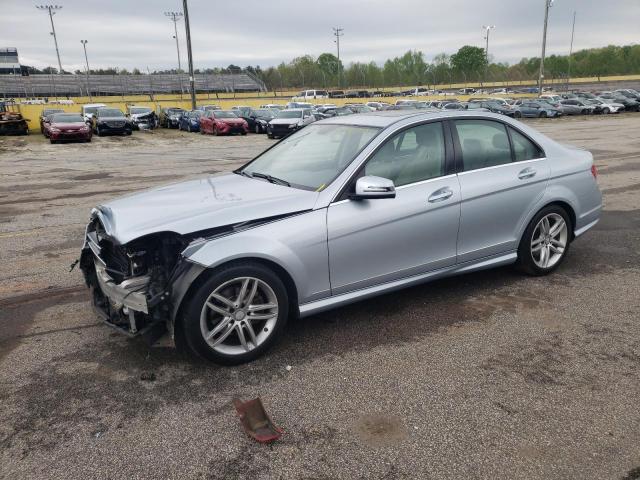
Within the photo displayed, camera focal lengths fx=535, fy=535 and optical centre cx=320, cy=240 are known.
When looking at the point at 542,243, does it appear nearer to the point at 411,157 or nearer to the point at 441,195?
the point at 441,195

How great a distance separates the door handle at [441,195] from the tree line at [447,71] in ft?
357

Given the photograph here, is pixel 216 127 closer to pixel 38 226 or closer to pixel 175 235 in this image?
pixel 38 226

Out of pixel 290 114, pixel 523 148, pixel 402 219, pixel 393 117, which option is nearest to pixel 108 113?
pixel 290 114

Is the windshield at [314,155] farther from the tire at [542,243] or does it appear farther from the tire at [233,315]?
the tire at [542,243]

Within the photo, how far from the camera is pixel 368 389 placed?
11.0 feet

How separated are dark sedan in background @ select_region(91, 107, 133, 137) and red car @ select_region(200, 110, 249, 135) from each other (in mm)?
4414

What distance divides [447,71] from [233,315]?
137162 millimetres

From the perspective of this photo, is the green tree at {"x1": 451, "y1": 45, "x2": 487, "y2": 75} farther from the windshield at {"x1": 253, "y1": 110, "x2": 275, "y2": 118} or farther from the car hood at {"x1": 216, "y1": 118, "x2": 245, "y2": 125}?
the car hood at {"x1": 216, "y1": 118, "x2": 245, "y2": 125}

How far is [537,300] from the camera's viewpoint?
185 inches

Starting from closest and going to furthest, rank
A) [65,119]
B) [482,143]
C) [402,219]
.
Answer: [402,219]
[482,143]
[65,119]

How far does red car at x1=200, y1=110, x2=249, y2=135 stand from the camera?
30281 millimetres

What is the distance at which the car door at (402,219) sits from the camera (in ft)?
12.8

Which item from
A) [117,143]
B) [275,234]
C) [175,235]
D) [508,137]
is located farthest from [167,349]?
[117,143]

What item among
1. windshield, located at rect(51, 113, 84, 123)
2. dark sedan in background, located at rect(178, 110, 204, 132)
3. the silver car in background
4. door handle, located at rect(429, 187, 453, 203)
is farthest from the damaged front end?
dark sedan in background, located at rect(178, 110, 204, 132)
